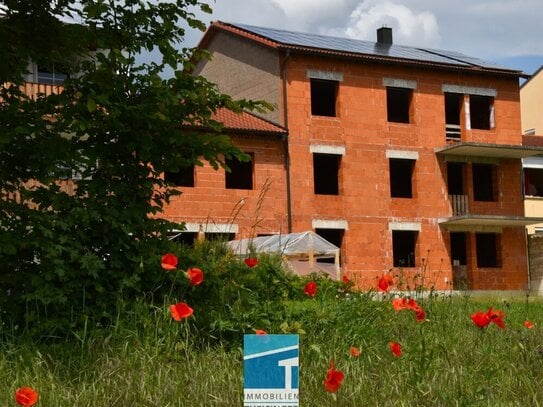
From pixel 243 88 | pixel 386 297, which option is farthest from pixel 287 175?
pixel 386 297

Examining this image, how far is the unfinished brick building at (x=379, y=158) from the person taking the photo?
26.8 meters

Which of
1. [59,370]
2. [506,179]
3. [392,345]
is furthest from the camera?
[506,179]

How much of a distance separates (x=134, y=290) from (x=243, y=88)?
23.3 m

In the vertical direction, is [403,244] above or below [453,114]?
below

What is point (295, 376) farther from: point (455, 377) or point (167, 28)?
point (167, 28)

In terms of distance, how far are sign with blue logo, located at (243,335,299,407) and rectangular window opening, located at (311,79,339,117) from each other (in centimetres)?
2510

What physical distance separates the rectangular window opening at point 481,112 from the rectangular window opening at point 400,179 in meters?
3.36

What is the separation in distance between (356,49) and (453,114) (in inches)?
268

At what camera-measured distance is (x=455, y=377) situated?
5938 millimetres

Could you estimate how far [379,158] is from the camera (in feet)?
93.1

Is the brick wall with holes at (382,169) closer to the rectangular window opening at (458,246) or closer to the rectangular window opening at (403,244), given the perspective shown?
the rectangular window opening at (403,244)

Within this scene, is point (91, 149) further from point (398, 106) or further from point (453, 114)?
point (453, 114)

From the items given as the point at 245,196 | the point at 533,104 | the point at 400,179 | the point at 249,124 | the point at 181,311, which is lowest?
the point at 181,311

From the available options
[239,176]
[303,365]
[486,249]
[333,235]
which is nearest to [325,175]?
[333,235]
